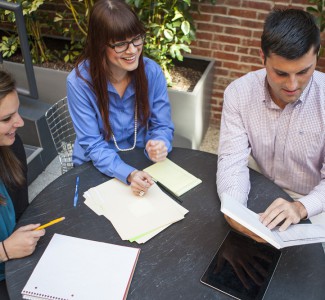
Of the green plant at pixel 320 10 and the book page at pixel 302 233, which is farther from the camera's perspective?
the green plant at pixel 320 10

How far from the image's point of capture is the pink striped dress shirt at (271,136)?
5.39 feet

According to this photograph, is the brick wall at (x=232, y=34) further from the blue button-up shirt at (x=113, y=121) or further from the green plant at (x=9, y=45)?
the green plant at (x=9, y=45)

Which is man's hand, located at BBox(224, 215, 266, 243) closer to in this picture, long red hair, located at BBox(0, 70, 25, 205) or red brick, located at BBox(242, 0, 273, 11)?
long red hair, located at BBox(0, 70, 25, 205)

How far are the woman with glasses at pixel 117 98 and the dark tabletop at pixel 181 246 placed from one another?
178 mm

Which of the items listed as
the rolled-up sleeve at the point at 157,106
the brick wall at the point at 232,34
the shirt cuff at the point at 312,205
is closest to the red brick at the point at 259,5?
the brick wall at the point at 232,34

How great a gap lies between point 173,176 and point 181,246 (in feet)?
1.28

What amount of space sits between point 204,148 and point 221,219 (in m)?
1.80

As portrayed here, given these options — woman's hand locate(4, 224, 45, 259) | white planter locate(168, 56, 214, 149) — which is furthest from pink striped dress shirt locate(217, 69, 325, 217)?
white planter locate(168, 56, 214, 149)

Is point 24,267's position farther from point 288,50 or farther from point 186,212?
point 288,50

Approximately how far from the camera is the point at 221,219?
1.49m

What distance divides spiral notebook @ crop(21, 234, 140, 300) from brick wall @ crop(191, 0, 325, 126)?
7.43 feet

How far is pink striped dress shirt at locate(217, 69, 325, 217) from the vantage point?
1644mm

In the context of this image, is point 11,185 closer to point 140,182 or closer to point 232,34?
point 140,182

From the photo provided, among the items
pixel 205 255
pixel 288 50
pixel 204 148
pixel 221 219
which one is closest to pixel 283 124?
pixel 288 50
